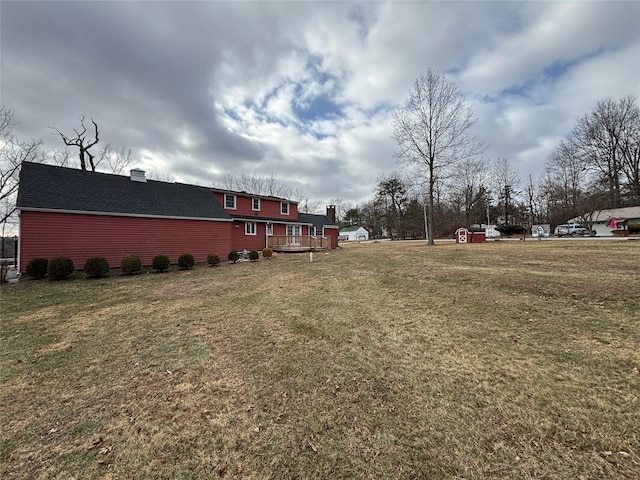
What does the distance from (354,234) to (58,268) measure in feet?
184

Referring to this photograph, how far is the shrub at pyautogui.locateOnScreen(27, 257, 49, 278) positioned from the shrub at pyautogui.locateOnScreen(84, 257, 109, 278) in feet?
5.31

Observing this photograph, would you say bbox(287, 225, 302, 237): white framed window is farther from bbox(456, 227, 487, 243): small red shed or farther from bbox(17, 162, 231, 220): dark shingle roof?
bbox(456, 227, 487, 243): small red shed

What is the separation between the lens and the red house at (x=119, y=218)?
1215 centimetres

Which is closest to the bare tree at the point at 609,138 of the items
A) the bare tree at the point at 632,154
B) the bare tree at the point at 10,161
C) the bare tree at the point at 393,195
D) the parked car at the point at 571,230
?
the bare tree at the point at 632,154

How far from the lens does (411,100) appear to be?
23.8m

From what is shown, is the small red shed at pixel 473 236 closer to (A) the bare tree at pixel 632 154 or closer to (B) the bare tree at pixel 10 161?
(A) the bare tree at pixel 632 154

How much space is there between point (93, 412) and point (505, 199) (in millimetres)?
58694

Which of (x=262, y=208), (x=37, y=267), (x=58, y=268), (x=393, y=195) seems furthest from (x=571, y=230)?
(x=37, y=267)

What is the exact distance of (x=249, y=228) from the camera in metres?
21.6

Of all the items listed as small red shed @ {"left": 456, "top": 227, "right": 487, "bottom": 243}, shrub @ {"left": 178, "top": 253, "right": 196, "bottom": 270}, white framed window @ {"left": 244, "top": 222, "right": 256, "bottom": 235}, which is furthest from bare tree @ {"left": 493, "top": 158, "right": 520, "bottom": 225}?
shrub @ {"left": 178, "top": 253, "right": 196, "bottom": 270}

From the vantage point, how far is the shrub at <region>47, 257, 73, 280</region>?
10.6m

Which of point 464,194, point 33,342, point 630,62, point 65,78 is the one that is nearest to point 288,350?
point 33,342

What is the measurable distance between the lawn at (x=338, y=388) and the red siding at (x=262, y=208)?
15.5 metres

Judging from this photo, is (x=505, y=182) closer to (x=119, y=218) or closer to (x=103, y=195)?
(x=119, y=218)
